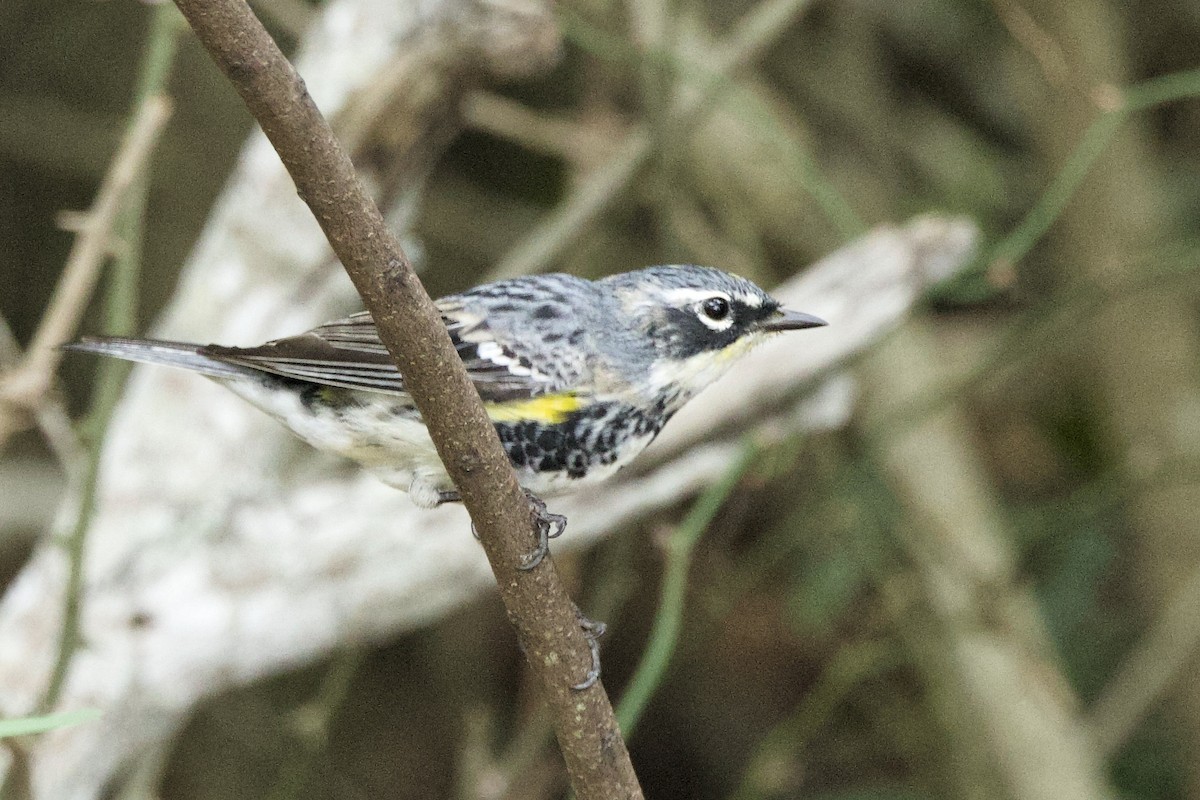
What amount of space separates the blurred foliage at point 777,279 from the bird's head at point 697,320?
5.06 feet

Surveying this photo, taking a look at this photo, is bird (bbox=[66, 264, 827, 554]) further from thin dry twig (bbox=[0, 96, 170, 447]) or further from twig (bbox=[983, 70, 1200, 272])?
twig (bbox=[983, 70, 1200, 272])

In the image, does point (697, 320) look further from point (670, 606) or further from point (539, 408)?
point (670, 606)

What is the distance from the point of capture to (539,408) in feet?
8.57

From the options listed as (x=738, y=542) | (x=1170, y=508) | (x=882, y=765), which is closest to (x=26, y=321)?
(x=738, y=542)

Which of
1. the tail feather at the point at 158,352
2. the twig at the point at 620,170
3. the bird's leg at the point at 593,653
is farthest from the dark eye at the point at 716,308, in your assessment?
the twig at the point at 620,170

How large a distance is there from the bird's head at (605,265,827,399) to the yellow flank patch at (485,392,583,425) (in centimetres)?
17

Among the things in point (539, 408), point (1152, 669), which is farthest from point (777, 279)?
point (539, 408)

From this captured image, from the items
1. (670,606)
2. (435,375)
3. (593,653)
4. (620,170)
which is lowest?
(593,653)

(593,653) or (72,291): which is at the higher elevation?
(72,291)

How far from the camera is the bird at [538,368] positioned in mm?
2607

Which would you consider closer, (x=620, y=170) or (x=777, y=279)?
(x=620, y=170)

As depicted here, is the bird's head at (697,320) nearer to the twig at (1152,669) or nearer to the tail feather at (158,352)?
the tail feather at (158,352)

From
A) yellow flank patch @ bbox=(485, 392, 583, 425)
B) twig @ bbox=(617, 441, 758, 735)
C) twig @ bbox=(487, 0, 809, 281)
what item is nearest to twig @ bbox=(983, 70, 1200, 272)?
twig @ bbox=(617, 441, 758, 735)

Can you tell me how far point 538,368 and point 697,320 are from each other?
33 centimetres
